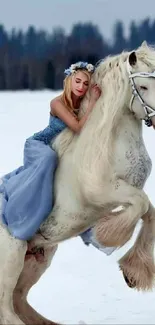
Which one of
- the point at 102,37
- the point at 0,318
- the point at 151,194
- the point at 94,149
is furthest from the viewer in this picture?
the point at 102,37

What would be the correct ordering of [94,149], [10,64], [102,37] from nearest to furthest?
1. [94,149]
2. [102,37]
3. [10,64]

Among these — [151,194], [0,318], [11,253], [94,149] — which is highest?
[94,149]

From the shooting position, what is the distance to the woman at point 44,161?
192 cm

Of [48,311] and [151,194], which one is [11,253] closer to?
[48,311]

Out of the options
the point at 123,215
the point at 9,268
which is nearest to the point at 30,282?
the point at 9,268

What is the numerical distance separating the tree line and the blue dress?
2604 mm

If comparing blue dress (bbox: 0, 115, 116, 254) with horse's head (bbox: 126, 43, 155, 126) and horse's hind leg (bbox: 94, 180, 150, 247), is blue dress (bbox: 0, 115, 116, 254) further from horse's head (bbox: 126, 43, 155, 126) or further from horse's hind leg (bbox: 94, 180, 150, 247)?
horse's head (bbox: 126, 43, 155, 126)

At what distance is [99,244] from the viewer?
6.33 feet

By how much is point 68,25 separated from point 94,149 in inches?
121

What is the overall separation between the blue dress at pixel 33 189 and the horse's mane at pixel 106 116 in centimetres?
9

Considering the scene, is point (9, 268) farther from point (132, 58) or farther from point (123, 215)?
point (132, 58)

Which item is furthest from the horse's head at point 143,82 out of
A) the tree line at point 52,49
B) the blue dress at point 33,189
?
the tree line at point 52,49

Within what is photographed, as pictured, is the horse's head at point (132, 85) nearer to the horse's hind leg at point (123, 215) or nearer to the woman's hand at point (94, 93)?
the woman's hand at point (94, 93)

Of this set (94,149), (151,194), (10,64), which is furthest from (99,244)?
(10,64)
